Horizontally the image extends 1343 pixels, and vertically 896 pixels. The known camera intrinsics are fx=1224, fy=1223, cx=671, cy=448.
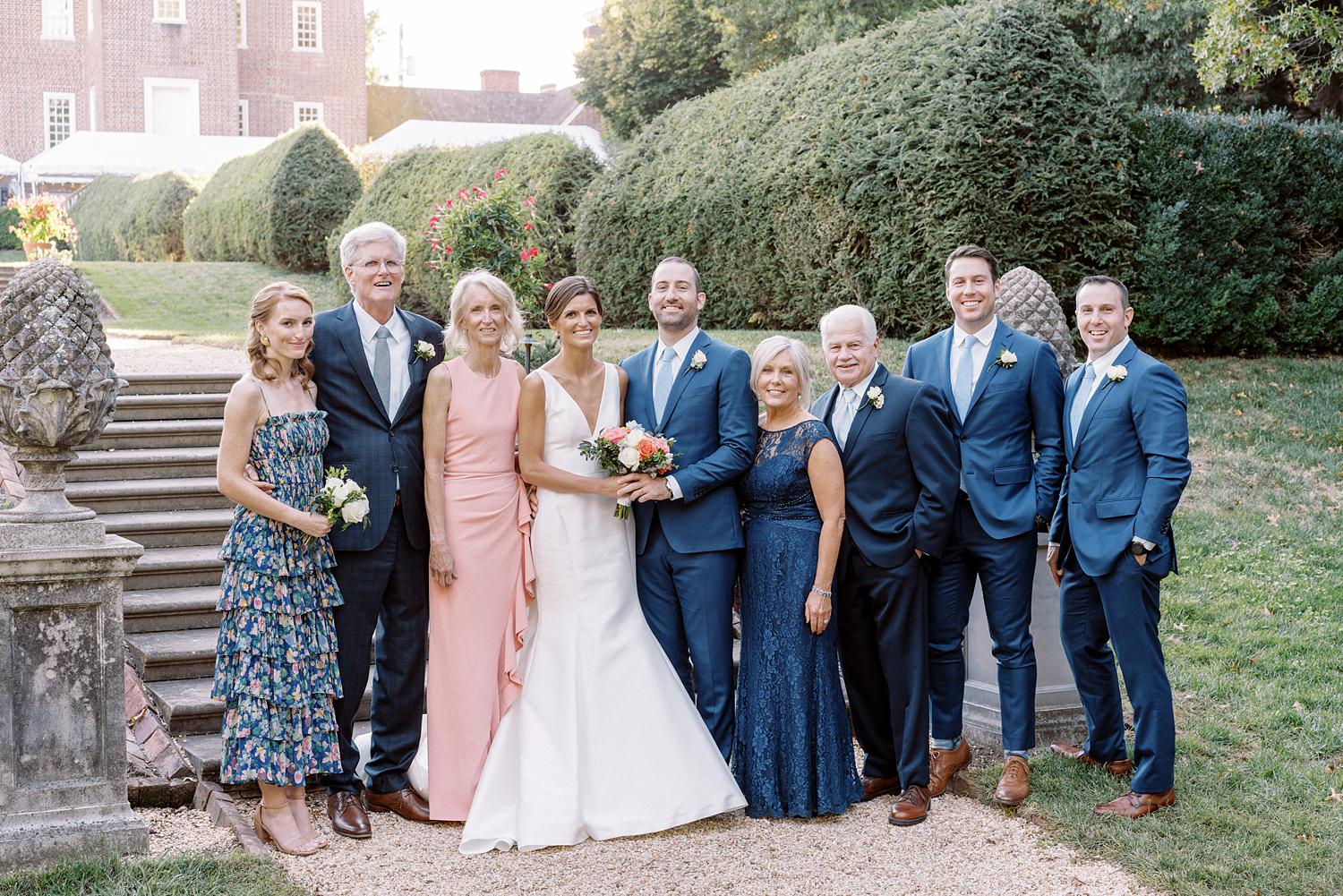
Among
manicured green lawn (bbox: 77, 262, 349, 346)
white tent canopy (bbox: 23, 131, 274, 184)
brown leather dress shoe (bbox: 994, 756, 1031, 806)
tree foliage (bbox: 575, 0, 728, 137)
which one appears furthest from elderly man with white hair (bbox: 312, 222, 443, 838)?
white tent canopy (bbox: 23, 131, 274, 184)

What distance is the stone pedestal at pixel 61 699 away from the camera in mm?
4285

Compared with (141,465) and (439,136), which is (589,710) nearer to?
(141,465)

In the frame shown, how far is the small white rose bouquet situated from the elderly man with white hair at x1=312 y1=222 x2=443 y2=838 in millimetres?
257

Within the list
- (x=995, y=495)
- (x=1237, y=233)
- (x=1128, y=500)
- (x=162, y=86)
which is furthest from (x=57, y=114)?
(x=1128, y=500)

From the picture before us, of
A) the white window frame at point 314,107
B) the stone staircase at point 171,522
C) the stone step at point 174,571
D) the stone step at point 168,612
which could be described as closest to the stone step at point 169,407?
the stone staircase at point 171,522

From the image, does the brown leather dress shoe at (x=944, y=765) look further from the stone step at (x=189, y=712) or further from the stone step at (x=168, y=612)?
the stone step at (x=168, y=612)

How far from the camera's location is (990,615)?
17.4 ft

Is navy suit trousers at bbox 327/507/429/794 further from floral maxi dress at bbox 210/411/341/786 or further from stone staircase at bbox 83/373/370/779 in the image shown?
stone staircase at bbox 83/373/370/779

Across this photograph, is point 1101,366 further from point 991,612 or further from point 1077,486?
point 991,612

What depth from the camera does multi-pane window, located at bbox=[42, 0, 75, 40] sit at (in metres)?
41.8

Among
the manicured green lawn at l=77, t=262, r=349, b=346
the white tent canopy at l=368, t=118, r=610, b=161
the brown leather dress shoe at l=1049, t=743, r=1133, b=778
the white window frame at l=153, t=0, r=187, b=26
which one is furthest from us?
the white window frame at l=153, t=0, r=187, b=26

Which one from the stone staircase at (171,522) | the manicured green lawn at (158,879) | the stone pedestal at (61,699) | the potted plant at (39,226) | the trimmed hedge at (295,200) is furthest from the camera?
the trimmed hedge at (295,200)

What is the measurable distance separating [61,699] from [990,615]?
3689 millimetres

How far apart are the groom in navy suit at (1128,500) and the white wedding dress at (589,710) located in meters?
1.71
